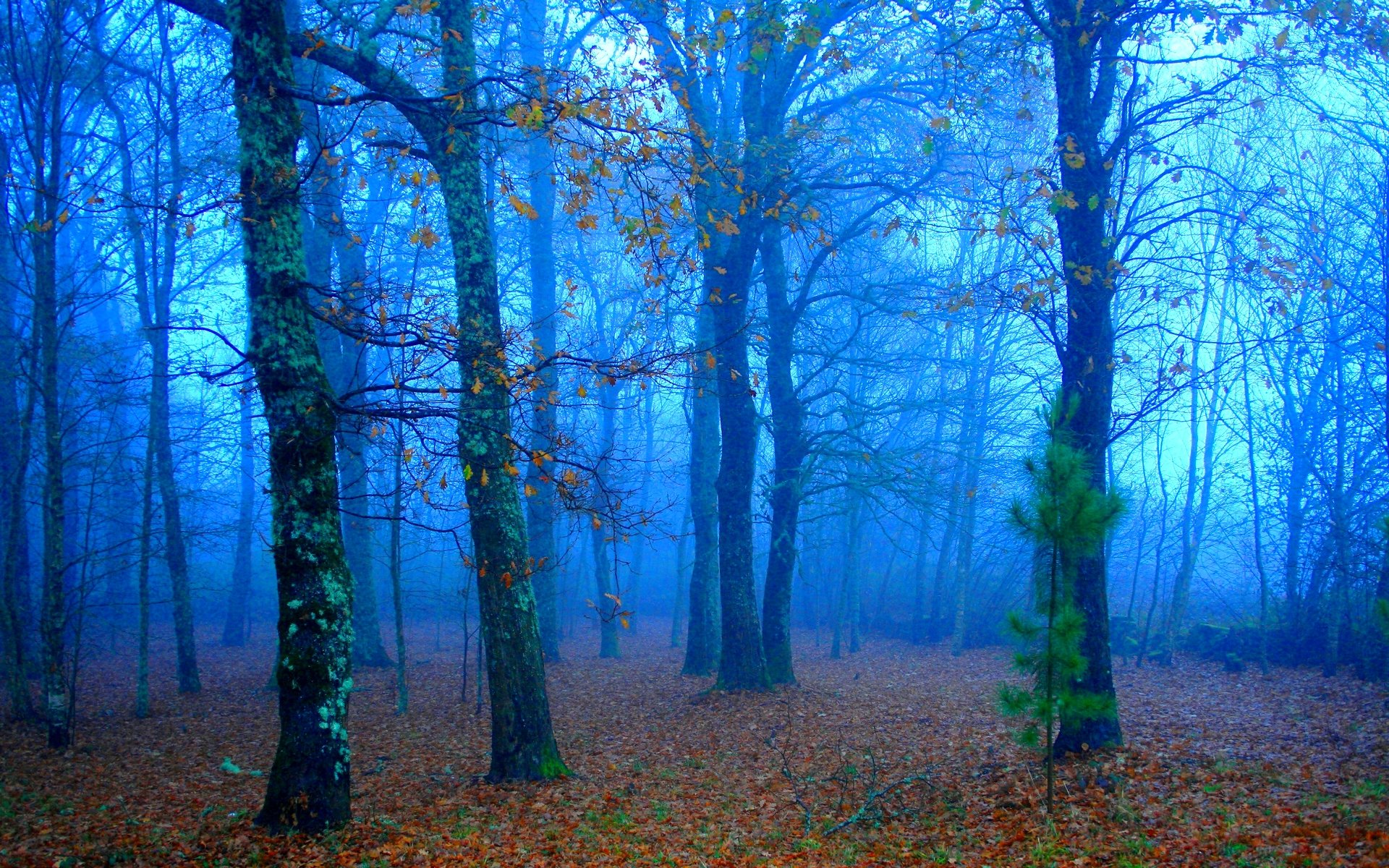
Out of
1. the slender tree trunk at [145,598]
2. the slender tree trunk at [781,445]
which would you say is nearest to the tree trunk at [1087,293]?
the slender tree trunk at [781,445]

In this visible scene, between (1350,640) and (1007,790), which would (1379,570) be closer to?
(1350,640)

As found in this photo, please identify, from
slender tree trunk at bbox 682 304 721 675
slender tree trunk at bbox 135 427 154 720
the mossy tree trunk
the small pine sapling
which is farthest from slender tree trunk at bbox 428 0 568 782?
slender tree trunk at bbox 682 304 721 675

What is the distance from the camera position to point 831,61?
456 inches

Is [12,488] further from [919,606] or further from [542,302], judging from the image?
[919,606]

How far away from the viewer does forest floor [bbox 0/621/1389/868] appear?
204 inches

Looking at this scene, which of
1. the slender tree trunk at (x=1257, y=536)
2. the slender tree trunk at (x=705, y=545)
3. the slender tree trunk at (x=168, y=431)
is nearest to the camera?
the slender tree trunk at (x=168, y=431)

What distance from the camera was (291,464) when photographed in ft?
17.1

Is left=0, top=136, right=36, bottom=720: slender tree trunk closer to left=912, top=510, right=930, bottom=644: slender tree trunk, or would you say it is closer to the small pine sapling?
the small pine sapling

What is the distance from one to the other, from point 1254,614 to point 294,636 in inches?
661

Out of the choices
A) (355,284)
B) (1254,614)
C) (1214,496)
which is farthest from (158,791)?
(1214,496)

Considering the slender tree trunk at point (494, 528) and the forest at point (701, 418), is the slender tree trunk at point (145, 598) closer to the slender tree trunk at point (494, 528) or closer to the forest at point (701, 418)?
the forest at point (701, 418)

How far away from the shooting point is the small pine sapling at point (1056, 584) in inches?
222

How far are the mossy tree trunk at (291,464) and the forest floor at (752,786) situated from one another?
0.42m

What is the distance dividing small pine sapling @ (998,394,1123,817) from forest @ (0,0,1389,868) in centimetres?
4
